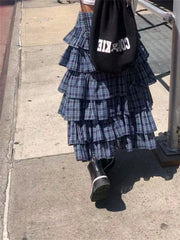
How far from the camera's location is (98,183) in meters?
2.73

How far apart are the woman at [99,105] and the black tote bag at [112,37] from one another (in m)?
0.14

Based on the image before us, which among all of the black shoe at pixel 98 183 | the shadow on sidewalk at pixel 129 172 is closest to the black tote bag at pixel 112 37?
the black shoe at pixel 98 183

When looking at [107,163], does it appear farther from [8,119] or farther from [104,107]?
[8,119]

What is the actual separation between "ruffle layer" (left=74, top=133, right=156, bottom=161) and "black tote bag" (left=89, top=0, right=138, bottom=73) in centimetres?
55

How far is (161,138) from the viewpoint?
11.5ft

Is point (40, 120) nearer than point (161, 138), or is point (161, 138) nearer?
point (161, 138)

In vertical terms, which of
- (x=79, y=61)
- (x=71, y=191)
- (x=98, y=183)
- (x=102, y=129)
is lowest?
(x=71, y=191)

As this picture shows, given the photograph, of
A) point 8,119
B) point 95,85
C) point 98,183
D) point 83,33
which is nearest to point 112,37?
point 83,33

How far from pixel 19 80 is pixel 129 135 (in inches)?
115

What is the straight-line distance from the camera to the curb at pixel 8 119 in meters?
3.00

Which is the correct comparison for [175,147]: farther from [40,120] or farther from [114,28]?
[40,120]

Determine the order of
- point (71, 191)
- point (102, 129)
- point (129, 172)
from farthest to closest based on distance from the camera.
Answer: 1. point (129, 172)
2. point (71, 191)
3. point (102, 129)

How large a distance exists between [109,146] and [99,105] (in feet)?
1.02

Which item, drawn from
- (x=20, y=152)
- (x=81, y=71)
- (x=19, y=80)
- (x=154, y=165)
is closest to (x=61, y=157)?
(x=20, y=152)
